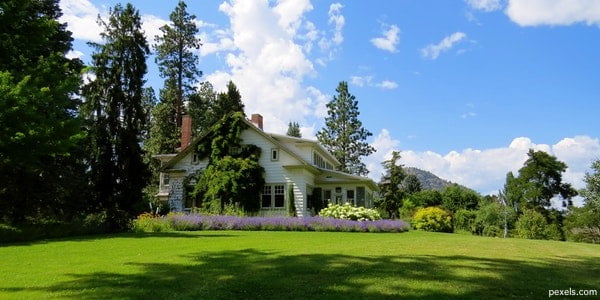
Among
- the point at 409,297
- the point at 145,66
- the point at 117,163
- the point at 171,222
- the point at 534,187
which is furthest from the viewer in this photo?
the point at 534,187

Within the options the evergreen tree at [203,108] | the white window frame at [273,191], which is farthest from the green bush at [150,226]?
the evergreen tree at [203,108]

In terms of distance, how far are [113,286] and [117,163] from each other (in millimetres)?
23159

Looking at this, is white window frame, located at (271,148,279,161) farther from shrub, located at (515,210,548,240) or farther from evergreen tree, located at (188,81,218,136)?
evergreen tree, located at (188,81,218,136)

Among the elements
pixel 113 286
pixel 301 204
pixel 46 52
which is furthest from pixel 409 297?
pixel 46 52

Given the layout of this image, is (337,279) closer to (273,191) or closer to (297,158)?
(297,158)

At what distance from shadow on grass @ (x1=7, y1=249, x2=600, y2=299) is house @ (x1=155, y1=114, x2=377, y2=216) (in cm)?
2122

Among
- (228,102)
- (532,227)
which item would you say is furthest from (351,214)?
(228,102)

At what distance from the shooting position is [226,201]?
30156 millimetres

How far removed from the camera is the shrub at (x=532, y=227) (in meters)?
31.8

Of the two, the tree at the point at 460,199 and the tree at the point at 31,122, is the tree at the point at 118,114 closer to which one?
the tree at the point at 31,122

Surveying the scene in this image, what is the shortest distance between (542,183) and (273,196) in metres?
32.3

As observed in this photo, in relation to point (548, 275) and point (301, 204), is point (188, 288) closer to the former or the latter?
point (548, 275)

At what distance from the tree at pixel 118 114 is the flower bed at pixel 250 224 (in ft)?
20.2

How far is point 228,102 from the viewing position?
51.8m
